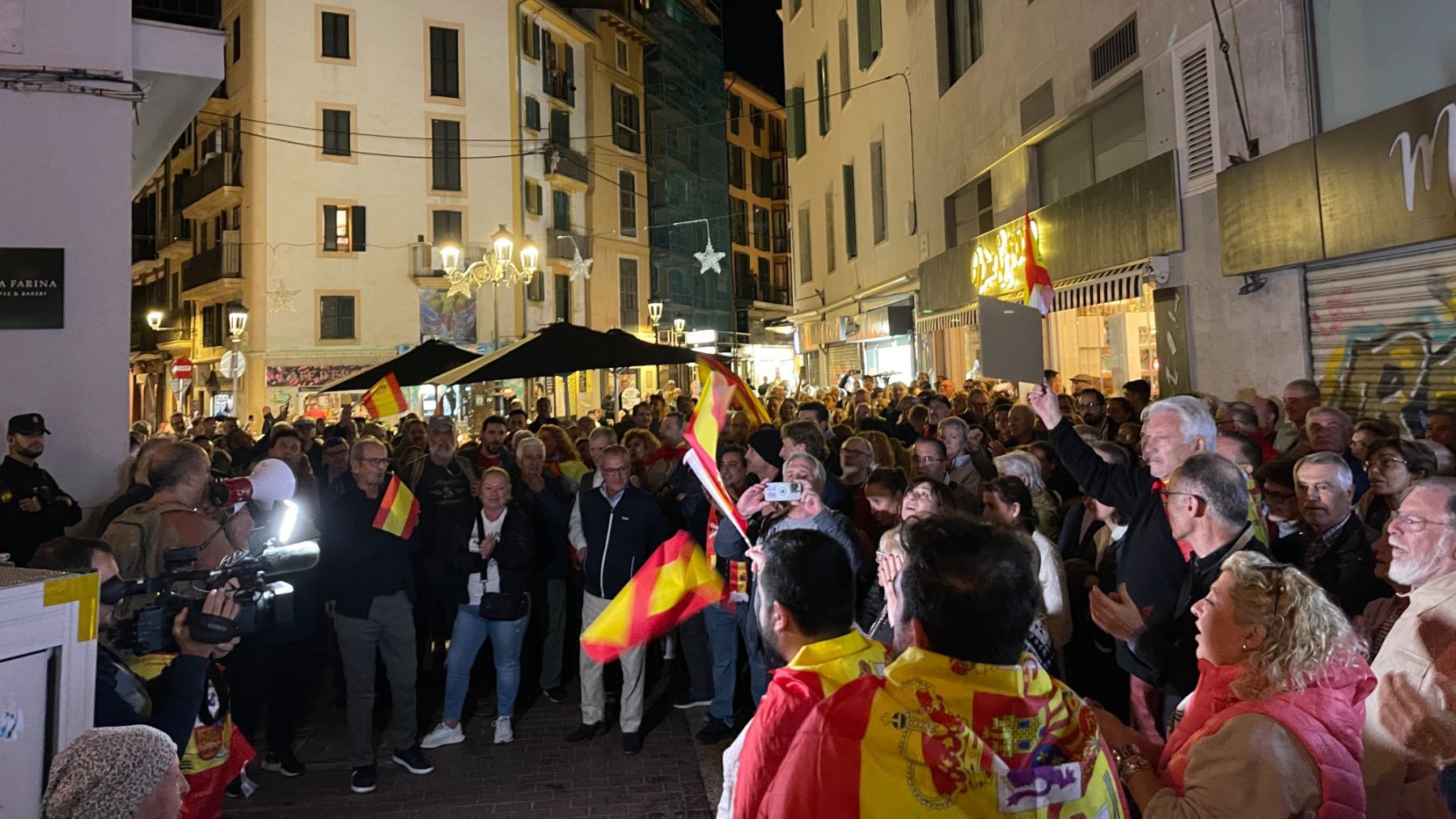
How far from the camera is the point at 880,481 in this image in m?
5.54

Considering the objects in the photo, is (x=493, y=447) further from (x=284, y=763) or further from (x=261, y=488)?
(x=261, y=488)

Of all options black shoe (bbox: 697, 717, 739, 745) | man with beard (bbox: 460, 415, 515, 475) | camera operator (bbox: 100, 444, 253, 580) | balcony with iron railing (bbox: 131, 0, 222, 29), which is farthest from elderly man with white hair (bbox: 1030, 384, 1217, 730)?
balcony with iron railing (bbox: 131, 0, 222, 29)

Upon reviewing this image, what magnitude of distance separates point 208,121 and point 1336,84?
34.5 m

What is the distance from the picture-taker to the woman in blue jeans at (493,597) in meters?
6.60

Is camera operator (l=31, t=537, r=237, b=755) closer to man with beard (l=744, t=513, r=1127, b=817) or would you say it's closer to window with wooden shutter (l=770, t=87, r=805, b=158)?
man with beard (l=744, t=513, r=1127, b=817)

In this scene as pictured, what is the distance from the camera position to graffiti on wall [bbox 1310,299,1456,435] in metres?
7.45

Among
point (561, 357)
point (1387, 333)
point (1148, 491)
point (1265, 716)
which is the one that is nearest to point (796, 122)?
point (561, 357)

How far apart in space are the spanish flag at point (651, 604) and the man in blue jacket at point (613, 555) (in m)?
0.59

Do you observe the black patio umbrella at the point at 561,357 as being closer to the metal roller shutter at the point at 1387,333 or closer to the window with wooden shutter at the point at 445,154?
the metal roller shutter at the point at 1387,333

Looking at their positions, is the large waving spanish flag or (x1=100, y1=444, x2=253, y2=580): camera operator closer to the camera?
(x1=100, y1=444, x2=253, y2=580): camera operator

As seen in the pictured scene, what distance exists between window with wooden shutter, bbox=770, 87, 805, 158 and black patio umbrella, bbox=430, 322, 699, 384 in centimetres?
2158

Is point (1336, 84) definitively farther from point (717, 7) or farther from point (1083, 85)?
point (717, 7)

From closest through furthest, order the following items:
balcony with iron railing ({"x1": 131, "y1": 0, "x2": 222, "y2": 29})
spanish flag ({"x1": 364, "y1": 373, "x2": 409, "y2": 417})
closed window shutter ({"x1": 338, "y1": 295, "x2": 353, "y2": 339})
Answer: balcony with iron railing ({"x1": 131, "y1": 0, "x2": 222, "y2": 29}) → spanish flag ({"x1": 364, "y1": 373, "x2": 409, "y2": 417}) → closed window shutter ({"x1": 338, "y1": 295, "x2": 353, "y2": 339})

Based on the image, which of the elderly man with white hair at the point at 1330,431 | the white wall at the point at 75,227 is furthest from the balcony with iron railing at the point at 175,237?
the elderly man with white hair at the point at 1330,431
